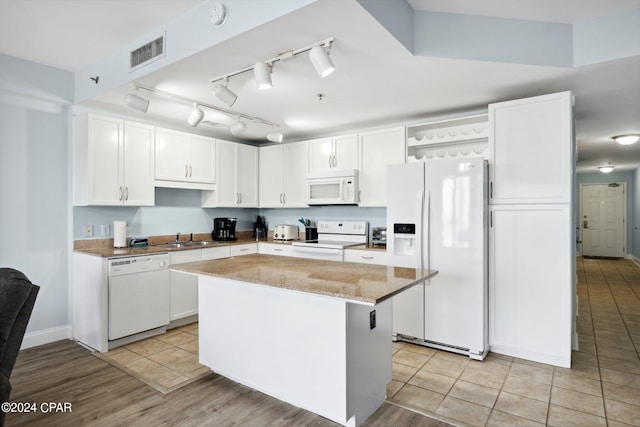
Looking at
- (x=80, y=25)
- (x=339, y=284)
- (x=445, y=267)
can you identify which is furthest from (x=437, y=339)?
(x=80, y=25)

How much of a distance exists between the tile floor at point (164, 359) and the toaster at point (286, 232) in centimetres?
163

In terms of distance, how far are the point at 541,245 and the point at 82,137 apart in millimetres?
4241

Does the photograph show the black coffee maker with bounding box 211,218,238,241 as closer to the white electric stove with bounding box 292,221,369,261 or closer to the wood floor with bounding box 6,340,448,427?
the white electric stove with bounding box 292,221,369,261

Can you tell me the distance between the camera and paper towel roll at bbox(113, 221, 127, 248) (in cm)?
365

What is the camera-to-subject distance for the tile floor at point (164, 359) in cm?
265

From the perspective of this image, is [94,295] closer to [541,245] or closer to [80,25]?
[80,25]

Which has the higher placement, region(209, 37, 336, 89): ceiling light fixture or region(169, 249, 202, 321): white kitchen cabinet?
region(209, 37, 336, 89): ceiling light fixture

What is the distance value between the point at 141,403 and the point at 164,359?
2.28 ft

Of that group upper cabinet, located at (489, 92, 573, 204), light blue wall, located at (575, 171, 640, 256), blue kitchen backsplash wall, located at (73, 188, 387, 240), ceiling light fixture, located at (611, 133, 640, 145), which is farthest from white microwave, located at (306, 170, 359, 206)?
light blue wall, located at (575, 171, 640, 256)

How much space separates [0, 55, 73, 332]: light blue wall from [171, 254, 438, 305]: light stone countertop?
187 centimetres

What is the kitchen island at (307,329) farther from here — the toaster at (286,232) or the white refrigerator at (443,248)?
the toaster at (286,232)

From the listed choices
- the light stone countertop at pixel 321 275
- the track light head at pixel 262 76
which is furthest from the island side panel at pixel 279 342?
the track light head at pixel 262 76

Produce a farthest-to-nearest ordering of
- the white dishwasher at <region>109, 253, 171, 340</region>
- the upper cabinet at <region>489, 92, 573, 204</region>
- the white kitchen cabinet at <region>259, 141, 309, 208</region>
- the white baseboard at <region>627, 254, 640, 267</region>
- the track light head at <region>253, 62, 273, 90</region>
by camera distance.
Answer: the white baseboard at <region>627, 254, 640, 267</region>, the white kitchen cabinet at <region>259, 141, 309, 208</region>, the white dishwasher at <region>109, 253, 171, 340</region>, the upper cabinet at <region>489, 92, 573, 204</region>, the track light head at <region>253, 62, 273, 90</region>

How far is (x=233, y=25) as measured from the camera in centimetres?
211
